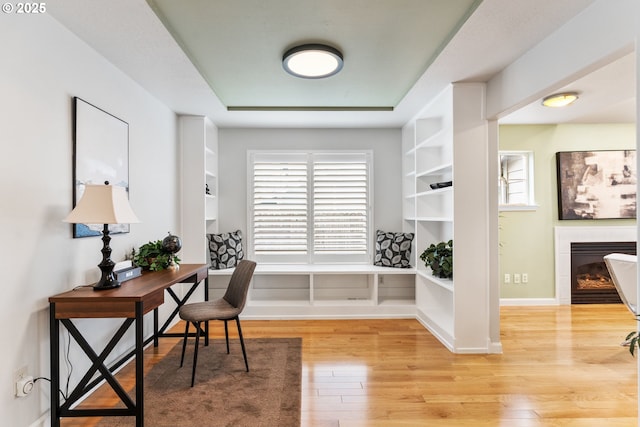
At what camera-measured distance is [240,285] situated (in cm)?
291

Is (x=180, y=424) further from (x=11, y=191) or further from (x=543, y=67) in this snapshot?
(x=543, y=67)

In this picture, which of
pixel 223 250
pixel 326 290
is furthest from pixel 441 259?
pixel 223 250

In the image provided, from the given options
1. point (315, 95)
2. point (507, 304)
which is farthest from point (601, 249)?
point (315, 95)

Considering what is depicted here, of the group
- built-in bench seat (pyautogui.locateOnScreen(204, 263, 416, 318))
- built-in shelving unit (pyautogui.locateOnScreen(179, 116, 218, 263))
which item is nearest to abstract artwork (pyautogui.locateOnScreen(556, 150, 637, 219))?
built-in bench seat (pyautogui.locateOnScreen(204, 263, 416, 318))

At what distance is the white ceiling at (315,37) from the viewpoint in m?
2.07

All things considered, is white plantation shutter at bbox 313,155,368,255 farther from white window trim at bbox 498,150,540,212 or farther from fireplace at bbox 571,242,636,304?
fireplace at bbox 571,242,636,304

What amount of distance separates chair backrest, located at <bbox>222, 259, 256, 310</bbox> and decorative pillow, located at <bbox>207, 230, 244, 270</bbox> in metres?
1.28

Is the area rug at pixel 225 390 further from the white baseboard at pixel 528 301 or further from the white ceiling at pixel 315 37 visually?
the white baseboard at pixel 528 301

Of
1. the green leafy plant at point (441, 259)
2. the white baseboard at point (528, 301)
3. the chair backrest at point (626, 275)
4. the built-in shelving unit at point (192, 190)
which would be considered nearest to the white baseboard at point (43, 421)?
the built-in shelving unit at point (192, 190)

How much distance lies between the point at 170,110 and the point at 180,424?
123 inches

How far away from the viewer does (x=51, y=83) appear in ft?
6.83

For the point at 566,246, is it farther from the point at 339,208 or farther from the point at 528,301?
the point at 339,208

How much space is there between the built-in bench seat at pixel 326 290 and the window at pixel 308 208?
0.73 feet

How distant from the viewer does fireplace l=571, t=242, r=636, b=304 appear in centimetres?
476
